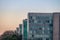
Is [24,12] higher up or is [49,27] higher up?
[24,12]

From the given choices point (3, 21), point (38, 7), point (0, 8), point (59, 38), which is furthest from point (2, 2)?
point (59, 38)

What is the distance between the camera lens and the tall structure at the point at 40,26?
172cm

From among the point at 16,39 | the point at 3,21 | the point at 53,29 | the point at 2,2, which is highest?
the point at 2,2

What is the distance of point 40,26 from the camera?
5.69 ft

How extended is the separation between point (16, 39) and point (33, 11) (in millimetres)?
423

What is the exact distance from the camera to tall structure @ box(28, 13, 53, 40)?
1.72 m

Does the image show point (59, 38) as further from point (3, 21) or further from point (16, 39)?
point (3, 21)

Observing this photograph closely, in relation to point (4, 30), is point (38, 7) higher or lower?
higher

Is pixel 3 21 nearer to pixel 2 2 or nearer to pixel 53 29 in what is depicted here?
pixel 2 2

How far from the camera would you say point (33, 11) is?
1.74 meters

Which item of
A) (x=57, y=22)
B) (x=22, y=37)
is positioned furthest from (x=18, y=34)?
(x=57, y=22)

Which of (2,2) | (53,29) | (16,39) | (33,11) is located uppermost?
(2,2)

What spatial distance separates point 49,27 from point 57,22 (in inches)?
4.6

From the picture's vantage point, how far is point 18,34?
177cm
